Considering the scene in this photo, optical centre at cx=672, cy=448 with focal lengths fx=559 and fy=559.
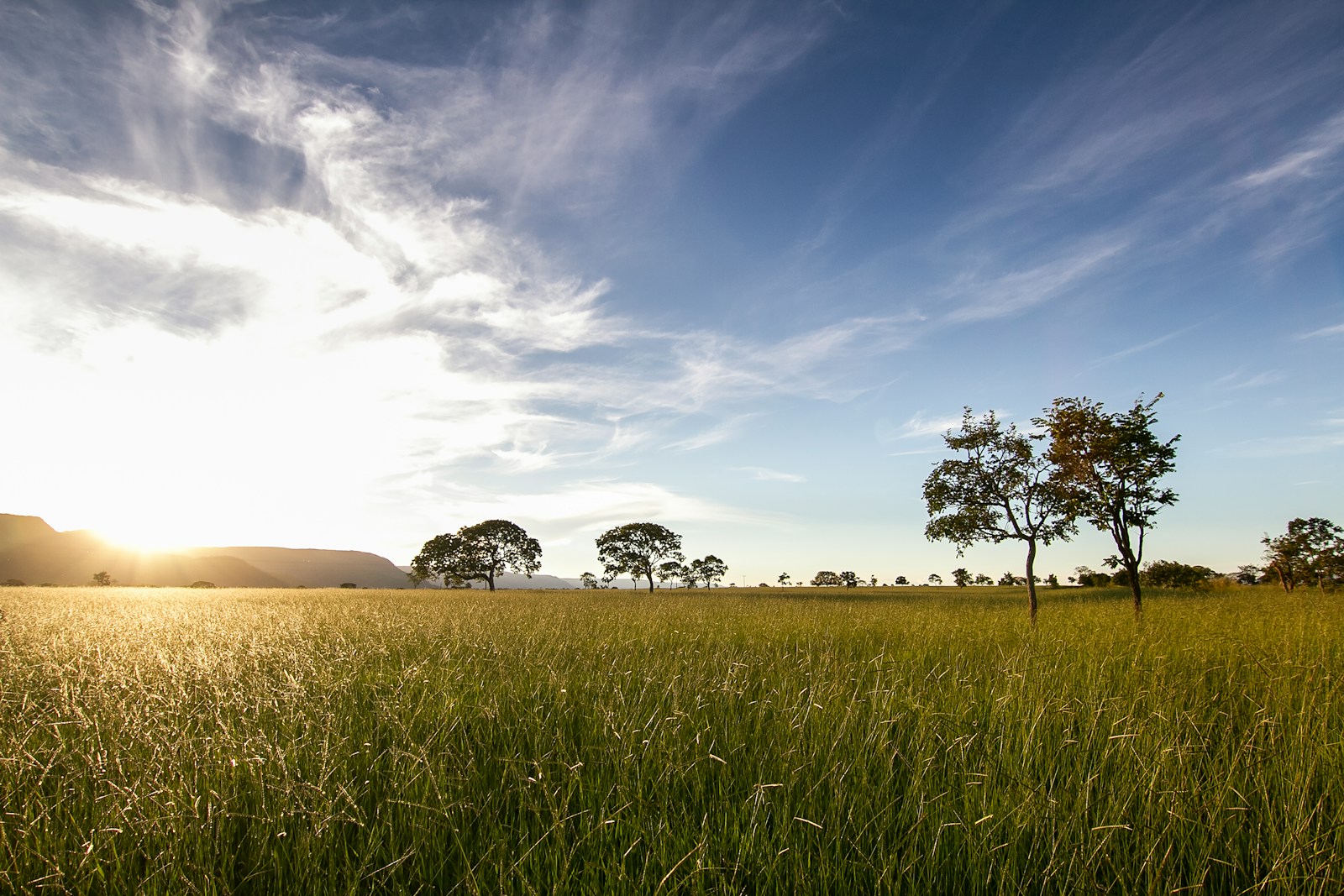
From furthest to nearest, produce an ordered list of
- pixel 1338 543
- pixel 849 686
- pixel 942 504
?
pixel 1338 543, pixel 942 504, pixel 849 686

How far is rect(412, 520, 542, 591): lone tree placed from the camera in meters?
65.2

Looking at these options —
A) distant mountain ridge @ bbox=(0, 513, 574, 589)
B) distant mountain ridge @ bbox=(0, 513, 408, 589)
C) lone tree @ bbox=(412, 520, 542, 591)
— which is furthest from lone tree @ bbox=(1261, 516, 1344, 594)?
distant mountain ridge @ bbox=(0, 513, 408, 589)

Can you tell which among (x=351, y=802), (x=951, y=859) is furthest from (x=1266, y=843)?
(x=351, y=802)

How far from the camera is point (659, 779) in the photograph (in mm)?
2969

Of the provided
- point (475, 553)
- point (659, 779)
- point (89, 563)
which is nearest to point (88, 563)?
point (89, 563)

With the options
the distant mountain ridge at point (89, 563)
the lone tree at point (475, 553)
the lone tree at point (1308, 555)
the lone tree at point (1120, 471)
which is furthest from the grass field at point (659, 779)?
the distant mountain ridge at point (89, 563)

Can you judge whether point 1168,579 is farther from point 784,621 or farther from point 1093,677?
point 1093,677

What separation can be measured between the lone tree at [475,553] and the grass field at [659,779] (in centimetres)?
6183

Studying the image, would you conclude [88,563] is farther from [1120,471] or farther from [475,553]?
[1120,471]

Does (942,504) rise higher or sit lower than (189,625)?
higher

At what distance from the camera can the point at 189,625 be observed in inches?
393

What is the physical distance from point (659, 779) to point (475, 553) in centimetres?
6747

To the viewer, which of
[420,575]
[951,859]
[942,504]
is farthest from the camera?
[420,575]

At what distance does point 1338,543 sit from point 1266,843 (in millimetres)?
39117
